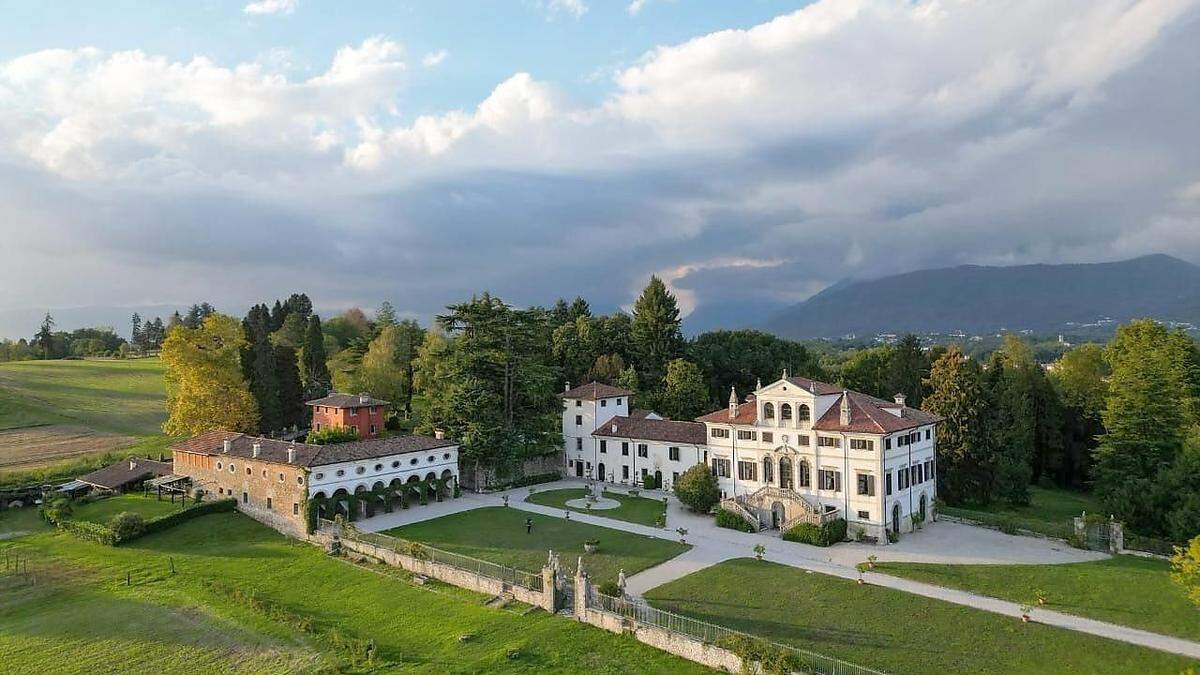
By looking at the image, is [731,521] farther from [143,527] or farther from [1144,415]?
[143,527]

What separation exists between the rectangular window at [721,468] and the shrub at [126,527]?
114 ft

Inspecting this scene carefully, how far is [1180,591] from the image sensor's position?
29906 mm

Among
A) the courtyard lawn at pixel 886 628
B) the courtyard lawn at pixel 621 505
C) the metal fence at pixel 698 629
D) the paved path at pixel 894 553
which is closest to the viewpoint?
the metal fence at pixel 698 629

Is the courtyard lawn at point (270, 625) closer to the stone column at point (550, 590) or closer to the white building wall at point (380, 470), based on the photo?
the stone column at point (550, 590)

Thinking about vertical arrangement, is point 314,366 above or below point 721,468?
above

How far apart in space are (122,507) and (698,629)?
42.8 m

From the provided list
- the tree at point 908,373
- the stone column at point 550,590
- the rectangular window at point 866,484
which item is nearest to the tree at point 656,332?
the tree at point 908,373

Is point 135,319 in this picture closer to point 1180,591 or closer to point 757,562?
point 757,562

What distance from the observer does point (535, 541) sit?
38938 mm

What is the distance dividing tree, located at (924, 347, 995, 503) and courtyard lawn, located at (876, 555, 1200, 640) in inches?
576

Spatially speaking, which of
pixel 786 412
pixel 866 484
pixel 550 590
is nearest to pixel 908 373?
pixel 786 412

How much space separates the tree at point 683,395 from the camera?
6612 centimetres

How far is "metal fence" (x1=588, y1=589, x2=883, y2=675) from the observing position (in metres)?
22.2

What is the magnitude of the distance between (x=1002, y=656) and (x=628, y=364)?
55.0m
